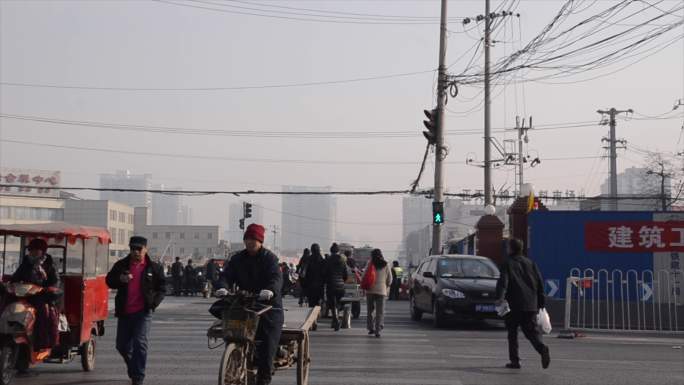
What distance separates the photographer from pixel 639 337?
20016 millimetres

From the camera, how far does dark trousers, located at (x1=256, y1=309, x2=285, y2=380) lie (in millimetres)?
8820

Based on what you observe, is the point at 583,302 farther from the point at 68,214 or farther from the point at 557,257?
the point at 68,214

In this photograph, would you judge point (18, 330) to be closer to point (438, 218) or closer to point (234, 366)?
point (234, 366)

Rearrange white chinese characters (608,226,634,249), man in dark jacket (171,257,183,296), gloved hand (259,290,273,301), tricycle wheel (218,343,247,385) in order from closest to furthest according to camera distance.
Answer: tricycle wheel (218,343,247,385), gloved hand (259,290,273,301), white chinese characters (608,226,634,249), man in dark jacket (171,257,183,296)

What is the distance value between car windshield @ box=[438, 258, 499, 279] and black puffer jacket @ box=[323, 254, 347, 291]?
273 cm

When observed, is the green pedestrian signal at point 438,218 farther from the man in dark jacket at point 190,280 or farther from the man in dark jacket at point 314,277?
the man in dark jacket at point 190,280

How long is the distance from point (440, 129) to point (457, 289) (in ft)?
37.3

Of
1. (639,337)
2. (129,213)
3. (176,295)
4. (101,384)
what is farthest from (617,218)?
(129,213)

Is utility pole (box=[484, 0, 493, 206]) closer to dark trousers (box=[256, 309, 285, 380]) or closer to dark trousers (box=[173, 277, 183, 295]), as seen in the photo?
dark trousers (box=[173, 277, 183, 295])

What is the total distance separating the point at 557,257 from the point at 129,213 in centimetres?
12415

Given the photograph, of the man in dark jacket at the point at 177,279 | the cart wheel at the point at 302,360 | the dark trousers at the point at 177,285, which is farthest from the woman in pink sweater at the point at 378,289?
the dark trousers at the point at 177,285

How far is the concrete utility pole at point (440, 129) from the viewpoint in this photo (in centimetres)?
3073

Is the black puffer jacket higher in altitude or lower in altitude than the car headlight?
higher

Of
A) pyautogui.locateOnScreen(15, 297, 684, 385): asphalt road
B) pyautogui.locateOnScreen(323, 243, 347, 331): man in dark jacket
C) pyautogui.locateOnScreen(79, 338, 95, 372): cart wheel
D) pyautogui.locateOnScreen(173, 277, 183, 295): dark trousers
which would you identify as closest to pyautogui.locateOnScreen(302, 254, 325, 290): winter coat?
pyautogui.locateOnScreen(323, 243, 347, 331): man in dark jacket
